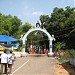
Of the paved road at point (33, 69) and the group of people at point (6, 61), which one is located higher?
the group of people at point (6, 61)

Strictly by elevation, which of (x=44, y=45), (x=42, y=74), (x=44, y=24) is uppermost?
(x=44, y=24)

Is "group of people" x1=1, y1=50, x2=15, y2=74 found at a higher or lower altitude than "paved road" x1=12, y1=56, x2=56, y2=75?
higher

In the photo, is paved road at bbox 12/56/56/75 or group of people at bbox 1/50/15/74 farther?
paved road at bbox 12/56/56/75

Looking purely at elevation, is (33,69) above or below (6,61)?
below

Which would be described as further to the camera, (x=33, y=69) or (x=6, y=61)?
(x=33, y=69)

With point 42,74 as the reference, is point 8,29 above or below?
above

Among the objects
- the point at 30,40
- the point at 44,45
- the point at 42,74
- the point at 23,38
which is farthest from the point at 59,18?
the point at 42,74

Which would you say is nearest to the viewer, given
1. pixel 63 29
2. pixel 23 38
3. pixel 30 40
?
pixel 23 38

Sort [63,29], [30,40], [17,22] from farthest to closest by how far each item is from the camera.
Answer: [30,40] < [17,22] < [63,29]

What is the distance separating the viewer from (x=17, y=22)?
6550cm

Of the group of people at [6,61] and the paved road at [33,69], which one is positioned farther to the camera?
the paved road at [33,69]

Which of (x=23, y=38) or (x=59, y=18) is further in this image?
(x=59, y=18)

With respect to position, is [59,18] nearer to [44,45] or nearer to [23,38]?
[44,45]

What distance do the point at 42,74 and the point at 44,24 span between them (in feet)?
142
